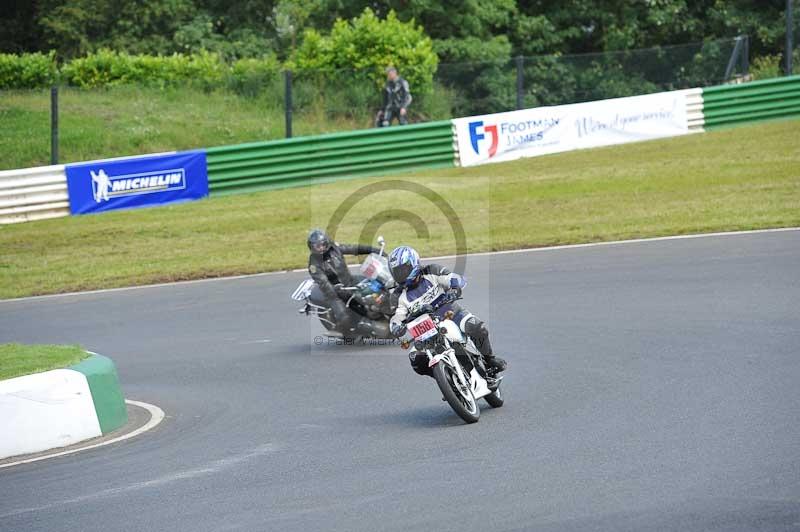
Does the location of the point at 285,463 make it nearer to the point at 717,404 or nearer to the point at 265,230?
the point at 717,404

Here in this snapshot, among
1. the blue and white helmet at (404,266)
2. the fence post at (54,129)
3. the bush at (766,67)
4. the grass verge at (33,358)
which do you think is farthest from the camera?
the bush at (766,67)

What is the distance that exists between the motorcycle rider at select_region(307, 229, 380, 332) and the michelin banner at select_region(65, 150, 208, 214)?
35.7 feet

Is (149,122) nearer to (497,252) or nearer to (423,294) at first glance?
(497,252)

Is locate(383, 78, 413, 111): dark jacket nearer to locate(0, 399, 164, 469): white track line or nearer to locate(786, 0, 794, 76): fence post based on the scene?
locate(786, 0, 794, 76): fence post

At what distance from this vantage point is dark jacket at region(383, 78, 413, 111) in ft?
90.5

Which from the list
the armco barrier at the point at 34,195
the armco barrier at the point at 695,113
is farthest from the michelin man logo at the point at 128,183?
the armco barrier at the point at 695,113

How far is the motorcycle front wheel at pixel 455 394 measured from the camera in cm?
920

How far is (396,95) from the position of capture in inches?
1090

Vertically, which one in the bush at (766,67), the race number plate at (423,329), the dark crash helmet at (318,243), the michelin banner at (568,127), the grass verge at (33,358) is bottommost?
the grass verge at (33,358)

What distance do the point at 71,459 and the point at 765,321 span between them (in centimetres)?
729

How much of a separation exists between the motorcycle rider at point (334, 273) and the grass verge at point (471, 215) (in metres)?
5.12

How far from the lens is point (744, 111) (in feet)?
95.8

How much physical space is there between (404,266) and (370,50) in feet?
74.9

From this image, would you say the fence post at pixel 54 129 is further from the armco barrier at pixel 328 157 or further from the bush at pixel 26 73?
the bush at pixel 26 73
